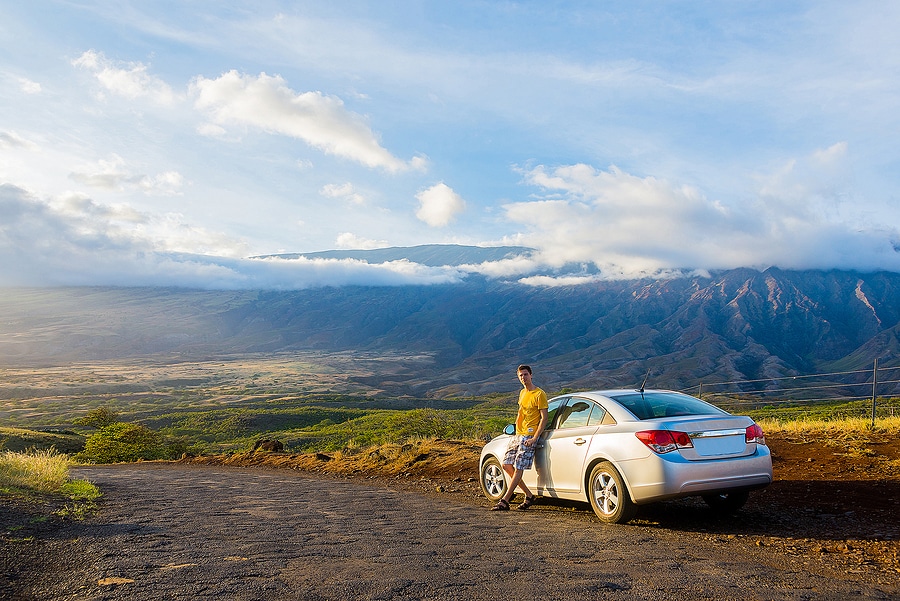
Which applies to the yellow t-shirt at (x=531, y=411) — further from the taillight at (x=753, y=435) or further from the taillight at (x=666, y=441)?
the taillight at (x=753, y=435)

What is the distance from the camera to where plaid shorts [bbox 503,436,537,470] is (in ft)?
28.7

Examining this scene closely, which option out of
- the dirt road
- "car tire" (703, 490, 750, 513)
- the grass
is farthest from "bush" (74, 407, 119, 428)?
"car tire" (703, 490, 750, 513)

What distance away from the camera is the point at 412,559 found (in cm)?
571

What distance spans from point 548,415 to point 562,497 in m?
1.16

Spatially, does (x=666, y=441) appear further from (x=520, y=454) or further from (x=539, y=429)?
A: (x=520, y=454)

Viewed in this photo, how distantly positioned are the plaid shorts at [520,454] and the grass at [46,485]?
17.4 ft

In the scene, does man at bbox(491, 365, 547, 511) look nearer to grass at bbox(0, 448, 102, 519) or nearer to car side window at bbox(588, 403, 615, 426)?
car side window at bbox(588, 403, 615, 426)

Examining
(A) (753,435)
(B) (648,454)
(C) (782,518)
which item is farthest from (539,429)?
(C) (782,518)

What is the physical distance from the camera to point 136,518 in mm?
7816

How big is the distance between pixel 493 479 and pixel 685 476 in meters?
3.47

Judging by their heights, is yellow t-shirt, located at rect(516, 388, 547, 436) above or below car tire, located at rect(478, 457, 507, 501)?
above

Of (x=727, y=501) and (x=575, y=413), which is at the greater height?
(x=575, y=413)

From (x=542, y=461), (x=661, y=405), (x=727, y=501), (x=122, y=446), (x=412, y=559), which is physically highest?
(x=661, y=405)

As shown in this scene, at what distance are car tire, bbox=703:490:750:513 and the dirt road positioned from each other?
0.45m
